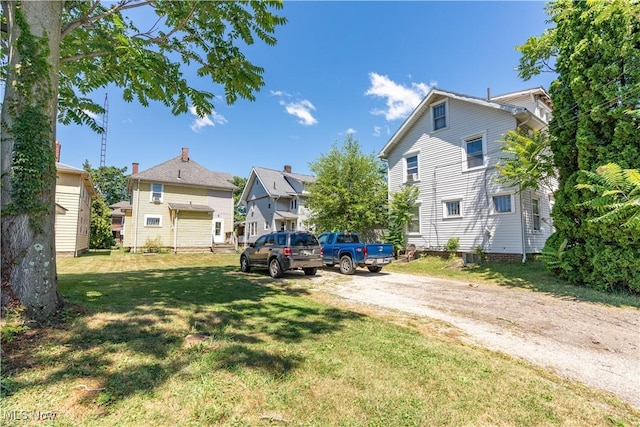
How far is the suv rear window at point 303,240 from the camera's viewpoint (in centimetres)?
1125

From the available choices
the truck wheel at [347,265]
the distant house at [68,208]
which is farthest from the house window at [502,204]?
the distant house at [68,208]

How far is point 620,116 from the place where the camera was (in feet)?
27.2

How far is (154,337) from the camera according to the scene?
4.18 metres

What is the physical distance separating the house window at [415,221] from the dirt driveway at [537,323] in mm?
8359

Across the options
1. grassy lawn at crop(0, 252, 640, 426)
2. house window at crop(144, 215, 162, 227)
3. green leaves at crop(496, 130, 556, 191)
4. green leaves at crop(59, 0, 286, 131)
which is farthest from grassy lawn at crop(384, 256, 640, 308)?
house window at crop(144, 215, 162, 227)

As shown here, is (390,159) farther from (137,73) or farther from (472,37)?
(137,73)

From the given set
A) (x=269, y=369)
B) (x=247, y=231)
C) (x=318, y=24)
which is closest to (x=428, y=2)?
(x=318, y=24)

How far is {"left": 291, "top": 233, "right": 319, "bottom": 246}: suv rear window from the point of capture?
11252 millimetres

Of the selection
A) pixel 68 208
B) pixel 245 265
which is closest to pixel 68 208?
pixel 68 208

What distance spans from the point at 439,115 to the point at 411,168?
3540 mm

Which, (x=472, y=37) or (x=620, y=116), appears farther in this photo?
(x=472, y=37)

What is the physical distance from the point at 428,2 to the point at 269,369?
1265 centimetres

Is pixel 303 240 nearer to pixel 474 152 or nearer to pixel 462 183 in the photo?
pixel 462 183

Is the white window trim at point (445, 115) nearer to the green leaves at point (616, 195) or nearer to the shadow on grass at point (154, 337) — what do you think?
the green leaves at point (616, 195)
